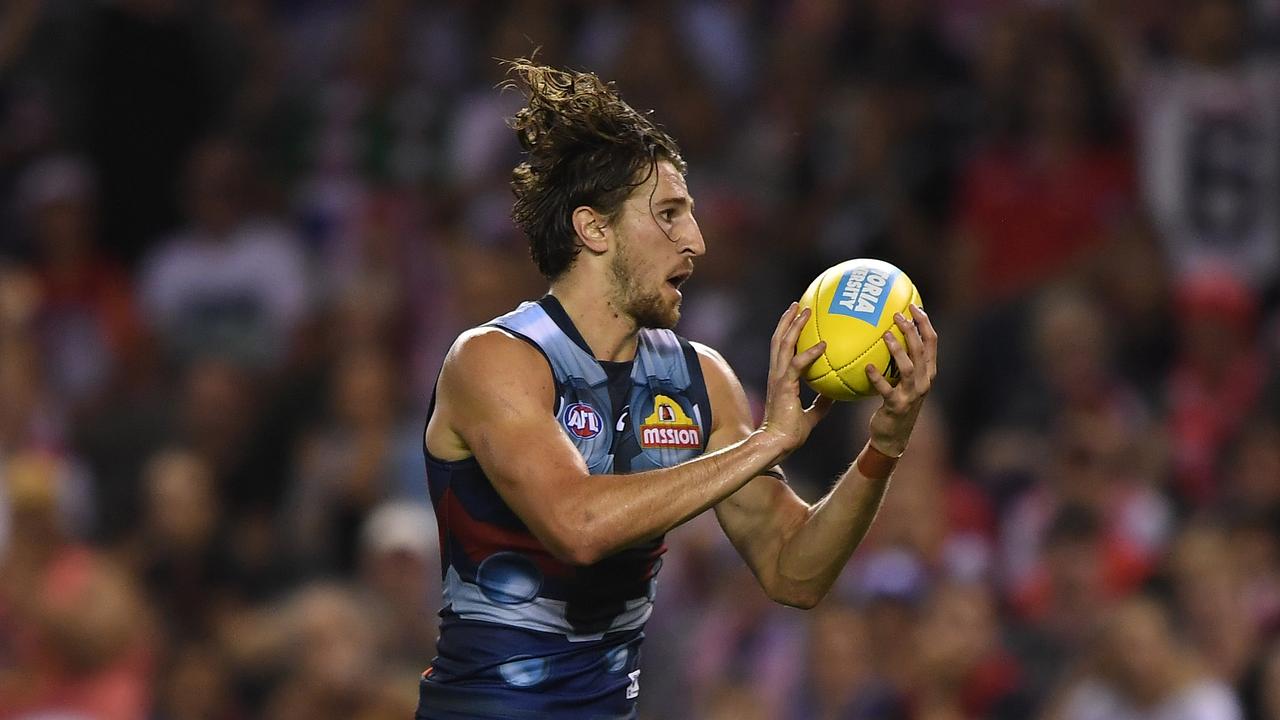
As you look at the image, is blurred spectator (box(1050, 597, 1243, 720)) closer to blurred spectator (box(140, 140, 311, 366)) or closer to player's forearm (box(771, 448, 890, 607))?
player's forearm (box(771, 448, 890, 607))

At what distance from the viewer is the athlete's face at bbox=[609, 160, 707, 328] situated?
197 inches

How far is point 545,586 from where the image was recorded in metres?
4.91

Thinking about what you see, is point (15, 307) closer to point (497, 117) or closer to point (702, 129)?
point (497, 117)

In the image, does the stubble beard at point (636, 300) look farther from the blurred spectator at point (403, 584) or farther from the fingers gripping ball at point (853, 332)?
the blurred spectator at point (403, 584)

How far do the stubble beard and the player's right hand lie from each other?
402 mm

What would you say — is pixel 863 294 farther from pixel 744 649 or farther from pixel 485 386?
pixel 744 649

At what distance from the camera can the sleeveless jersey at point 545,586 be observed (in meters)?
4.89

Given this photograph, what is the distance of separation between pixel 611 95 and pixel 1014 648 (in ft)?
11.6

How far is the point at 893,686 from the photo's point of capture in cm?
740

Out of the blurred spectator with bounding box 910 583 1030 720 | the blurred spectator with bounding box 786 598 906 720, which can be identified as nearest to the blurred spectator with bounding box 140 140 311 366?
the blurred spectator with bounding box 786 598 906 720

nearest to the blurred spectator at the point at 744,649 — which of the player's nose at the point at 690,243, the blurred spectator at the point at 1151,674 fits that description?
the blurred spectator at the point at 1151,674

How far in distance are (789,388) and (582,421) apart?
57 cm

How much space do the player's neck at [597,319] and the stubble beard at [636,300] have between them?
1.0 inches

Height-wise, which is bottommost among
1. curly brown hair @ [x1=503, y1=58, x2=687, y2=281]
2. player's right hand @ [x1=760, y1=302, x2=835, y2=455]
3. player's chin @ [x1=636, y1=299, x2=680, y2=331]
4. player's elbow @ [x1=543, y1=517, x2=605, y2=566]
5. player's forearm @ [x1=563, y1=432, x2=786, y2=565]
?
player's elbow @ [x1=543, y1=517, x2=605, y2=566]
